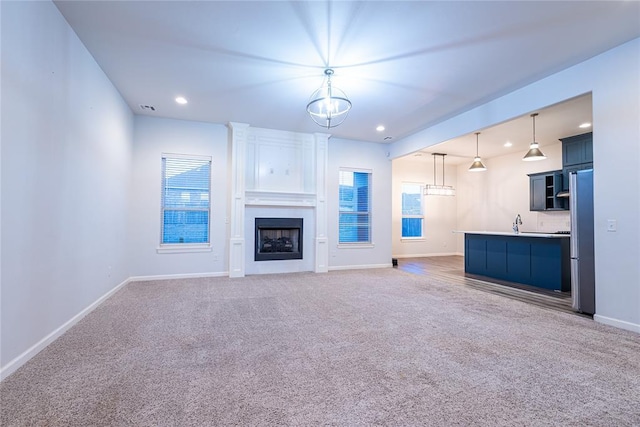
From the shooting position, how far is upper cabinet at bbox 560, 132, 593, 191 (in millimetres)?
5789

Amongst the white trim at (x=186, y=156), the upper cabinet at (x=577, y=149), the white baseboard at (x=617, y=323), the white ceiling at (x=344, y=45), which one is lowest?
the white baseboard at (x=617, y=323)

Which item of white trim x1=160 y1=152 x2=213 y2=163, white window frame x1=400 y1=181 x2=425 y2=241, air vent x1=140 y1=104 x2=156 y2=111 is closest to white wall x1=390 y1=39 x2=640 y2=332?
white window frame x1=400 y1=181 x2=425 y2=241

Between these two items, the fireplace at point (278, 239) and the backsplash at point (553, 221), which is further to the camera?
the backsplash at point (553, 221)

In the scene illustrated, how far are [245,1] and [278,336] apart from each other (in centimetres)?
305

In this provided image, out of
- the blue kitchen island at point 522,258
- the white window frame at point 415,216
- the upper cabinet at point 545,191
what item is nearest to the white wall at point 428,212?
the white window frame at point 415,216

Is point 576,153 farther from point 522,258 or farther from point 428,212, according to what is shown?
point 428,212

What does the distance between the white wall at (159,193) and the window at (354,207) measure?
2.62 m

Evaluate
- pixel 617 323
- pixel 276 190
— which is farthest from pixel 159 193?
pixel 617 323

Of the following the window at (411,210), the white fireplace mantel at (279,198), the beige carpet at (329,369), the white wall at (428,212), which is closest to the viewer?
the beige carpet at (329,369)

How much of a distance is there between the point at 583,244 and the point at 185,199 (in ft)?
20.5

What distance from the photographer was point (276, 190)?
6215 millimetres

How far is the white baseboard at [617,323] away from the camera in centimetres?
296

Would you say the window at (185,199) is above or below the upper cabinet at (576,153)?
below

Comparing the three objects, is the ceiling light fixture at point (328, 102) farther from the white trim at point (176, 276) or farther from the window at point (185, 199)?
the white trim at point (176, 276)
